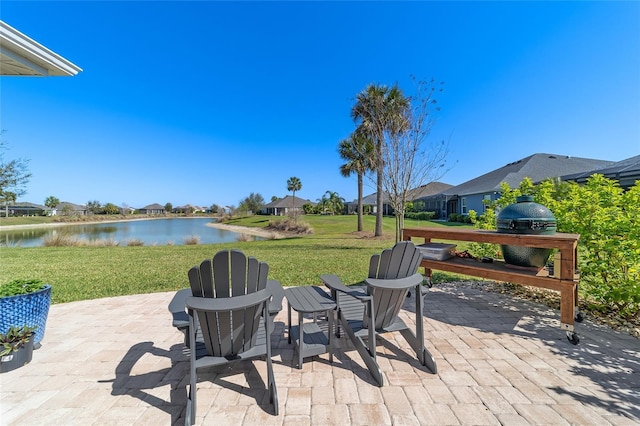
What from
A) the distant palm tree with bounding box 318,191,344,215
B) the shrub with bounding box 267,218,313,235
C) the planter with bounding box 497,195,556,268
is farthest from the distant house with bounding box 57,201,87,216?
the planter with bounding box 497,195,556,268

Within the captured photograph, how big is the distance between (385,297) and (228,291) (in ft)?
4.65

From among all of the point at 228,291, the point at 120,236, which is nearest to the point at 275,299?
the point at 228,291

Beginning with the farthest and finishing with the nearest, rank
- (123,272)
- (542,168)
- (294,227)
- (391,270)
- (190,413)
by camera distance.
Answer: (294,227)
(542,168)
(123,272)
(391,270)
(190,413)

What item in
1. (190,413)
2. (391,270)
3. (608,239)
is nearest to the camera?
(190,413)

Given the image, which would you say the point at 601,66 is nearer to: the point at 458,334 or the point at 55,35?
the point at 458,334

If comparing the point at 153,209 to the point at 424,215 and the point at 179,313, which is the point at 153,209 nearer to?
the point at 424,215

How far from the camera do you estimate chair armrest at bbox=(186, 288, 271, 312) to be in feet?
5.70

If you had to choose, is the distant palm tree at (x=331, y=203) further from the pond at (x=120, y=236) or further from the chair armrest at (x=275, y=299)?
the chair armrest at (x=275, y=299)

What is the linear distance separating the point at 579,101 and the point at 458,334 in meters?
11.7

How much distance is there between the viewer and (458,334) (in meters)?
3.09

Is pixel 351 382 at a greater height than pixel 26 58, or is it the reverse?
pixel 26 58

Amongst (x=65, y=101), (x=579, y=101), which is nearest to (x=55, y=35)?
(x=65, y=101)

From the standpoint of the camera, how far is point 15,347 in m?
2.38

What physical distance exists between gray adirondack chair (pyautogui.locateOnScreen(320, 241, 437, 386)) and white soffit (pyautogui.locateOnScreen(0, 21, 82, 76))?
12.3ft
